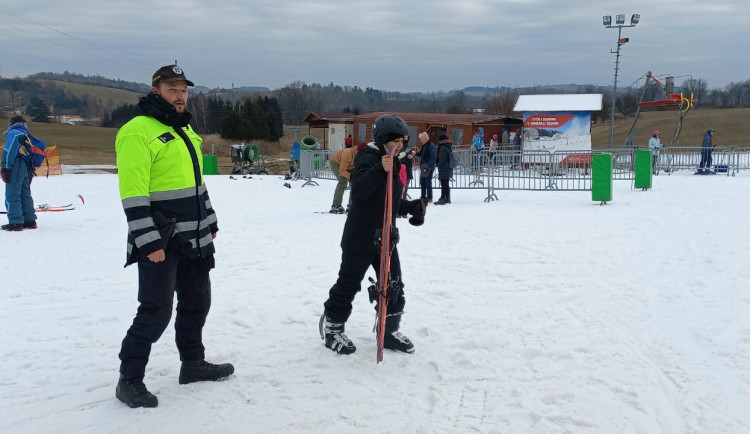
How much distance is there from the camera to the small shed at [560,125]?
30.2 meters

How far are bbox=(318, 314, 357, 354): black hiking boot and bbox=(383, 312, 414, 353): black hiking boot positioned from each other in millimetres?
280

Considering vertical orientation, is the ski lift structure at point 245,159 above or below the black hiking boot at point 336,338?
above

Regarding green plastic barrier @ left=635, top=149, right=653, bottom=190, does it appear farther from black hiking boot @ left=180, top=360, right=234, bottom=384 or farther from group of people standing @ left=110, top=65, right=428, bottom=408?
black hiking boot @ left=180, top=360, right=234, bottom=384

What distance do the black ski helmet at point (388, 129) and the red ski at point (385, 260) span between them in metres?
0.10

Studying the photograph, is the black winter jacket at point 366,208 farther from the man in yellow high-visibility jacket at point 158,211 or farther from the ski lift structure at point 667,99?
the ski lift structure at point 667,99

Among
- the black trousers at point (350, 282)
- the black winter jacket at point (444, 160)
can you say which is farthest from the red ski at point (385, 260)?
the black winter jacket at point (444, 160)

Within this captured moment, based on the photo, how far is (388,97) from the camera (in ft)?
545

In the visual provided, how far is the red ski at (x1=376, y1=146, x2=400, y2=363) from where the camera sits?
4966mm

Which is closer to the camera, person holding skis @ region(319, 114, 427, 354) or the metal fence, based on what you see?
person holding skis @ region(319, 114, 427, 354)

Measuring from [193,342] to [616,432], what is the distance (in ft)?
9.22

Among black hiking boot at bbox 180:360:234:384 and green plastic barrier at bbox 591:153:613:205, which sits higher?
green plastic barrier at bbox 591:153:613:205

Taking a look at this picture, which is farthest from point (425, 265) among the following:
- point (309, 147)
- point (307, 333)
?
point (309, 147)

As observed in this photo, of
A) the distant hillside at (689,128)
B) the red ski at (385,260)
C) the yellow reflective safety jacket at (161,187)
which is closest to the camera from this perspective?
the yellow reflective safety jacket at (161,187)

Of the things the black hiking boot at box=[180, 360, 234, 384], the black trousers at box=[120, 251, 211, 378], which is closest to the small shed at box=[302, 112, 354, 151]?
the black hiking boot at box=[180, 360, 234, 384]
